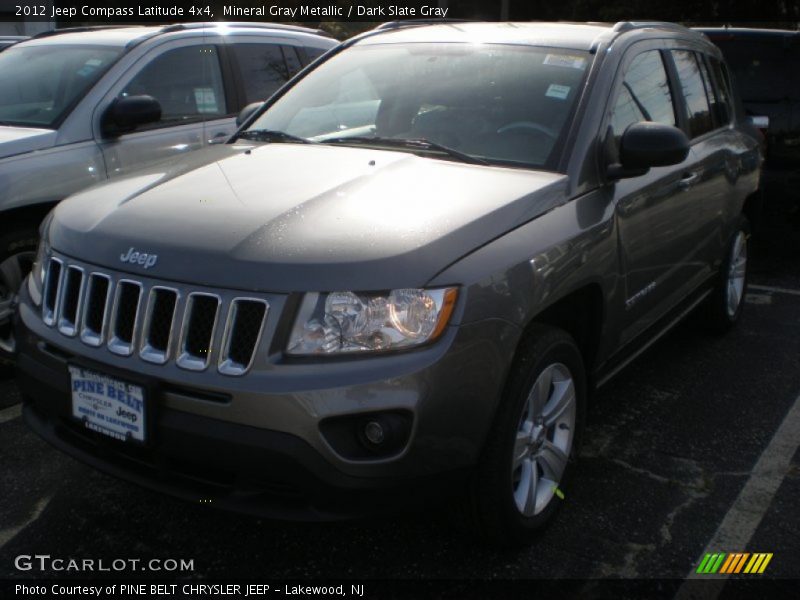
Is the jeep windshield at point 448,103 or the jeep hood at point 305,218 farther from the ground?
the jeep windshield at point 448,103

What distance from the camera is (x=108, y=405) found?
274 centimetres

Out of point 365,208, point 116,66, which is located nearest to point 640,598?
point 365,208

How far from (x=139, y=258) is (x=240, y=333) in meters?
0.44

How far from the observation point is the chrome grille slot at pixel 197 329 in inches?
102

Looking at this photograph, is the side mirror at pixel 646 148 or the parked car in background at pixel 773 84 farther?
the parked car in background at pixel 773 84

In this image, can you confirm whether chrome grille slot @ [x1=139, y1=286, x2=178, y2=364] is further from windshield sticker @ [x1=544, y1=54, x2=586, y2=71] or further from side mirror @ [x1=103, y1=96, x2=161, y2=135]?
side mirror @ [x1=103, y1=96, x2=161, y2=135]

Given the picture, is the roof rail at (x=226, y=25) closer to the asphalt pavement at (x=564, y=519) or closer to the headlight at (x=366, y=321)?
the asphalt pavement at (x=564, y=519)

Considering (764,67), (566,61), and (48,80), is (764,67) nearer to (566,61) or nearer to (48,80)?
(566,61)

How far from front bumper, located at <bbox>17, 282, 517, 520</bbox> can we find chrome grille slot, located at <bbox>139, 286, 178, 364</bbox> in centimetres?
5

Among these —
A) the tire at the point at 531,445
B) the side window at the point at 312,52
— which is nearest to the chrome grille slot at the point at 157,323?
the tire at the point at 531,445

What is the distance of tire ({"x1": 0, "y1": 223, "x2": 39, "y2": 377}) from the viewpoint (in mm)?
4484

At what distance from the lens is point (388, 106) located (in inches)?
153

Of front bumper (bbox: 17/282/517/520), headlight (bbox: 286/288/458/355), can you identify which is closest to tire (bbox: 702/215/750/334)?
front bumper (bbox: 17/282/517/520)

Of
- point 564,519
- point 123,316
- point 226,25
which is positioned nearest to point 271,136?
point 123,316
